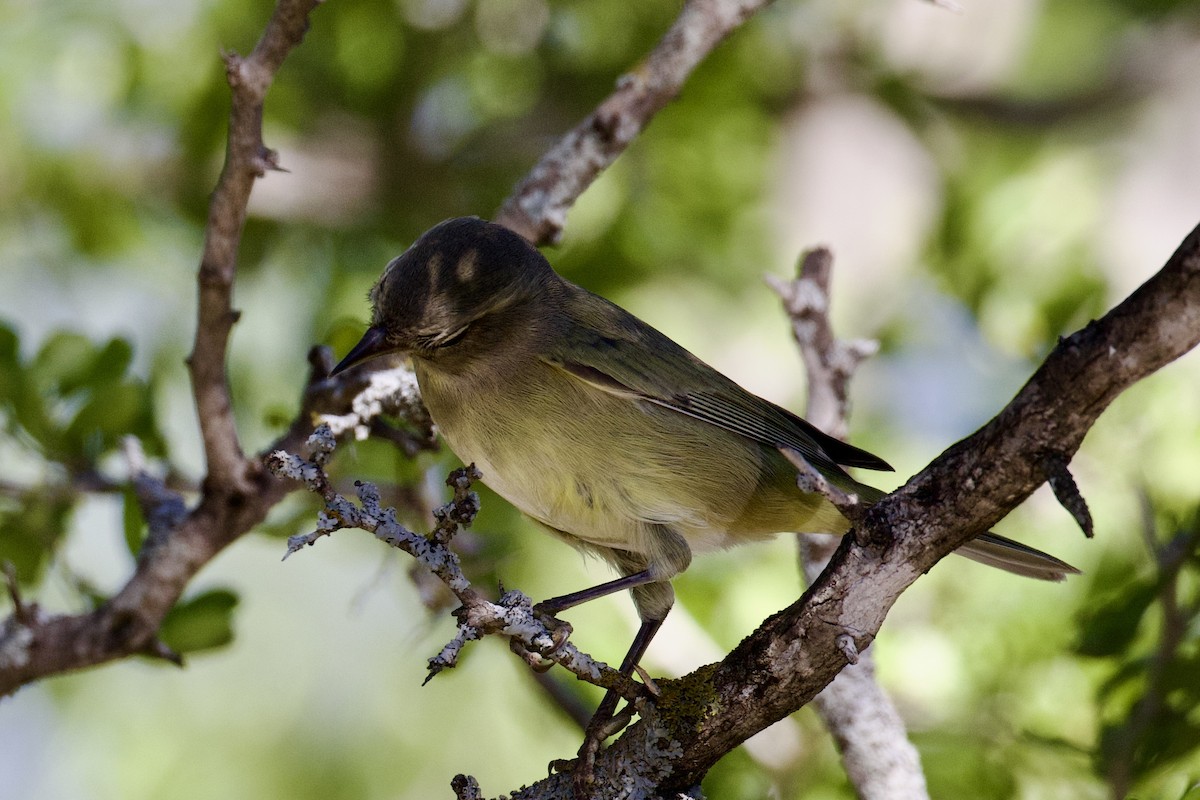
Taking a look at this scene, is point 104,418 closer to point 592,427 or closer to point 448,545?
point 592,427

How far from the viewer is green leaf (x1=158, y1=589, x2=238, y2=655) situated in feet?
12.4

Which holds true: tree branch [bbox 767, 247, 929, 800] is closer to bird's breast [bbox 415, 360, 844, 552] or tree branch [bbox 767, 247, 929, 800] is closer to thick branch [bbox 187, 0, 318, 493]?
bird's breast [bbox 415, 360, 844, 552]

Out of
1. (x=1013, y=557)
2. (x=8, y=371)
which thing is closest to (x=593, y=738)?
(x=1013, y=557)

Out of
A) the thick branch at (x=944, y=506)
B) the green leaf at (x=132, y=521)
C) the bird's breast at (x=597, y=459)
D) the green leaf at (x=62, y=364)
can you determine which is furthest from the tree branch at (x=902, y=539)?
the green leaf at (x=62, y=364)

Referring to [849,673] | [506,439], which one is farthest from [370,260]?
[849,673]

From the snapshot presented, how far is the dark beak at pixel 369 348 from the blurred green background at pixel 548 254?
2.18 ft

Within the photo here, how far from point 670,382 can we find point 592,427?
34 cm

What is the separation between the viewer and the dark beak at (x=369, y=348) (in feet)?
10.2

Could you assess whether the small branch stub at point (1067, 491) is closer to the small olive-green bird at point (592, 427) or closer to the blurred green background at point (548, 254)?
the small olive-green bird at point (592, 427)

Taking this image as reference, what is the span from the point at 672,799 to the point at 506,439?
1022 mm

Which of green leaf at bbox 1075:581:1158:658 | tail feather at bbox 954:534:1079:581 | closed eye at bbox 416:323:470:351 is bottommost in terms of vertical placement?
green leaf at bbox 1075:581:1158:658

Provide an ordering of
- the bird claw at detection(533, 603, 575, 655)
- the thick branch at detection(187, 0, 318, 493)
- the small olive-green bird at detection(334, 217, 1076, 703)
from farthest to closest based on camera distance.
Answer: the small olive-green bird at detection(334, 217, 1076, 703) < the thick branch at detection(187, 0, 318, 493) < the bird claw at detection(533, 603, 575, 655)

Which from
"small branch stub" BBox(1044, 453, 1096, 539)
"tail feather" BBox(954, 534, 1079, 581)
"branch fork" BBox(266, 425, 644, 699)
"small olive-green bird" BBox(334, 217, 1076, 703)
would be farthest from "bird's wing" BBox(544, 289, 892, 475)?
"small branch stub" BBox(1044, 453, 1096, 539)

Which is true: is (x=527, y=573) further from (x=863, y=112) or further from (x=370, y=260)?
(x=863, y=112)
